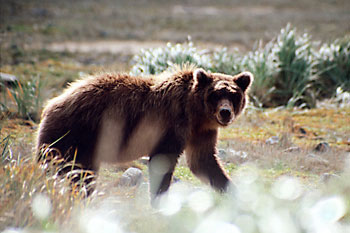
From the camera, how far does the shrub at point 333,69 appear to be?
1118cm

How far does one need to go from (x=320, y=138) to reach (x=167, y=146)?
463cm

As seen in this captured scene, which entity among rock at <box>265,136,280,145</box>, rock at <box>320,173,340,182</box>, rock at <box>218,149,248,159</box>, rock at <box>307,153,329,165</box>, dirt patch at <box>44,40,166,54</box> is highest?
rock at <box>320,173,340,182</box>

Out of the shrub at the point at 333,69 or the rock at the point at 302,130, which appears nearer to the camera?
the rock at the point at 302,130

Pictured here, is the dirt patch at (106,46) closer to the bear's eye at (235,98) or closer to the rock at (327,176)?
the rock at (327,176)

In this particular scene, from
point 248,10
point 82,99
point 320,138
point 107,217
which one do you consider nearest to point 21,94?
point 82,99

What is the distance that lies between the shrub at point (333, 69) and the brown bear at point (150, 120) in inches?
269

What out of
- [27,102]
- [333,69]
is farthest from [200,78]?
[333,69]

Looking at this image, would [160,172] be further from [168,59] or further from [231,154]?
[168,59]

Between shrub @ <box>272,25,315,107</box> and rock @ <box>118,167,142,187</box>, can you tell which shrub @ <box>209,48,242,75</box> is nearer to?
shrub @ <box>272,25,315,107</box>

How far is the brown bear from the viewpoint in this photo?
4574 mm

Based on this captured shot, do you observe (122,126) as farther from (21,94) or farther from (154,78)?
(21,94)

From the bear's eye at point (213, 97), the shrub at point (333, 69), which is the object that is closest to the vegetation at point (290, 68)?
the shrub at point (333, 69)

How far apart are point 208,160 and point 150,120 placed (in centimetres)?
87

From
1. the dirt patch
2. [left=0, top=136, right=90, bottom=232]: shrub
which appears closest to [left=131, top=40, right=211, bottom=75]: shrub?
[left=0, top=136, right=90, bottom=232]: shrub
